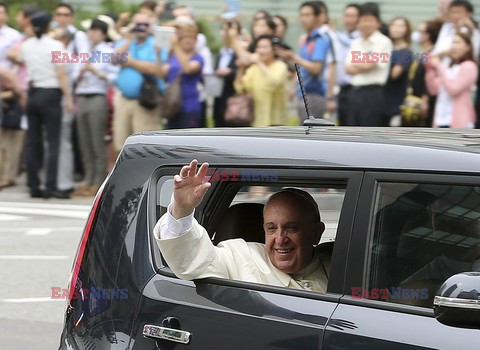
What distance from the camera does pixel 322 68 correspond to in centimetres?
1284

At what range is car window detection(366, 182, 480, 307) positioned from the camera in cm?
348

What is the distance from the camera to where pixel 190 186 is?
381cm

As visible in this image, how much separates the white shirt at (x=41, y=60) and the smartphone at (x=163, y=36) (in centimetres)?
120

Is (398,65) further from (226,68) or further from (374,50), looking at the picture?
(226,68)

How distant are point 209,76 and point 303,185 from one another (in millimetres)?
9750

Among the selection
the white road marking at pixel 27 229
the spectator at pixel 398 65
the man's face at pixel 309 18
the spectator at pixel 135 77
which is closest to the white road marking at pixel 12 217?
the white road marking at pixel 27 229

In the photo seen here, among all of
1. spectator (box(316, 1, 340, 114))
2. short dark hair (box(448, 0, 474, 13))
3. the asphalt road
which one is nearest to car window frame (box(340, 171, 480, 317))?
the asphalt road

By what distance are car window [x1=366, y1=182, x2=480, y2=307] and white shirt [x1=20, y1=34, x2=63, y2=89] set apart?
10425 mm

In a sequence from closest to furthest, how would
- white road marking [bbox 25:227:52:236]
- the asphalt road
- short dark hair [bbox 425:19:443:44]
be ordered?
the asphalt road → white road marking [bbox 25:227:52:236] → short dark hair [bbox 425:19:443:44]

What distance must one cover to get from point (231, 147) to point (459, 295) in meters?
1.20

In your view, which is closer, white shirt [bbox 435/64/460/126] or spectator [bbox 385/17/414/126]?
white shirt [bbox 435/64/460/126]

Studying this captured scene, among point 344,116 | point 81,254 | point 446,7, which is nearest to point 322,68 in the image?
point 344,116

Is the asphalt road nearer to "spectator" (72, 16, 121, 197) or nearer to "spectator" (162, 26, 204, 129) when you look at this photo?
"spectator" (72, 16, 121, 197)

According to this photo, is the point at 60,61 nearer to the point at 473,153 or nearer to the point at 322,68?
the point at 322,68
